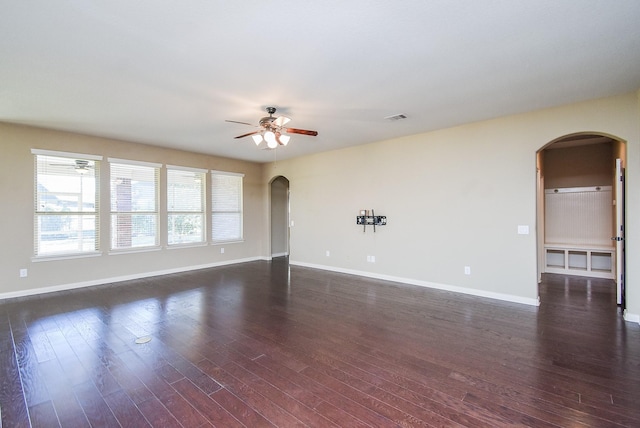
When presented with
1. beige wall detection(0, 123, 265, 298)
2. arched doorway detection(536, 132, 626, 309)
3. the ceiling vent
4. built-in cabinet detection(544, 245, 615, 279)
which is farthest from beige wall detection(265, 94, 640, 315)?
beige wall detection(0, 123, 265, 298)

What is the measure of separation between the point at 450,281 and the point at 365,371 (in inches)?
123

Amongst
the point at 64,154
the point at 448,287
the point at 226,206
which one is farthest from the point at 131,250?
the point at 448,287

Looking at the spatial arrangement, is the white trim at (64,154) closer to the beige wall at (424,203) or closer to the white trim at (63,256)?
the beige wall at (424,203)

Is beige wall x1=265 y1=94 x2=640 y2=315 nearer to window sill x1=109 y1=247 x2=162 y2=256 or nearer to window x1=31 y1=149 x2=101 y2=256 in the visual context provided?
window sill x1=109 y1=247 x2=162 y2=256

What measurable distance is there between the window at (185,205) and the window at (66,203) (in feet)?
4.37

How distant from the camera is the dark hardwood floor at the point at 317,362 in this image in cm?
198

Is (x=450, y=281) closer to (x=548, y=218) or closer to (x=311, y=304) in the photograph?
(x=311, y=304)

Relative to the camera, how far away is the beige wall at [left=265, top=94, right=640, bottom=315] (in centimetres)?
384

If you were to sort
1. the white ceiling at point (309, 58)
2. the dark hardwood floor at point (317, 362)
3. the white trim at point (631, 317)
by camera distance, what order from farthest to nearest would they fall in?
1. the white trim at point (631, 317)
2. the white ceiling at point (309, 58)
3. the dark hardwood floor at point (317, 362)

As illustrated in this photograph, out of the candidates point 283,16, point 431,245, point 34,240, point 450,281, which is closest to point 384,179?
point 431,245

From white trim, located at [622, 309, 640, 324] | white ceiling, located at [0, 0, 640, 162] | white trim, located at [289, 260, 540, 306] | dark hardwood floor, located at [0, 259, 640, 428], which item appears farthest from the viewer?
A: white trim, located at [289, 260, 540, 306]

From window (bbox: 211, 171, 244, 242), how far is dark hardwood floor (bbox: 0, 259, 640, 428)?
292 centimetres

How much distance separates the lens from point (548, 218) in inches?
251

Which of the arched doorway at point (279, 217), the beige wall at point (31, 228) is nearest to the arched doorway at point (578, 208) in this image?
the arched doorway at point (279, 217)
